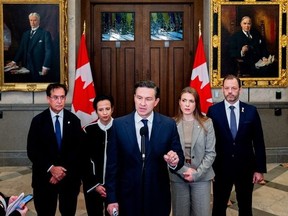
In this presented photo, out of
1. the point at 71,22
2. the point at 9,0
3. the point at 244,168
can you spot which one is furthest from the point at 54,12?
the point at 244,168

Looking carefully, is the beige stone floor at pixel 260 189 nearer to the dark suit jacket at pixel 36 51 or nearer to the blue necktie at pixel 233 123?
the blue necktie at pixel 233 123

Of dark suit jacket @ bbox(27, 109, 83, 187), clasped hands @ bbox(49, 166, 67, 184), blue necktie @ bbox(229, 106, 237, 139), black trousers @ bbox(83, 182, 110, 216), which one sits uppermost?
blue necktie @ bbox(229, 106, 237, 139)

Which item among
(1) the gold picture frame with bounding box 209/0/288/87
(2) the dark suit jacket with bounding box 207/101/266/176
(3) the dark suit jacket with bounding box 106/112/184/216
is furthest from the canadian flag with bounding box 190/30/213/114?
(3) the dark suit jacket with bounding box 106/112/184/216

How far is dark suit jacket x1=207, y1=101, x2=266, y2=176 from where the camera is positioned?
11.2 ft

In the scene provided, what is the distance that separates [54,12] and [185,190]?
4211 millimetres

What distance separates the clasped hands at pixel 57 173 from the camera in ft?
10.7

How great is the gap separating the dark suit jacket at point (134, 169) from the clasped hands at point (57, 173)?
87cm

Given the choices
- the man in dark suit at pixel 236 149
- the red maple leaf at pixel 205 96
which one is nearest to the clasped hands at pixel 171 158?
the man in dark suit at pixel 236 149

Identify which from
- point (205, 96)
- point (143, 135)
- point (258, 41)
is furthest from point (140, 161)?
point (258, 41)

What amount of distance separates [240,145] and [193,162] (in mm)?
580

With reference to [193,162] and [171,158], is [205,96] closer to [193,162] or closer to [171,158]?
[193,162]

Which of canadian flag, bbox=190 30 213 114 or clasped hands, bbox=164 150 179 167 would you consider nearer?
clasped hands, bbox=164 150 179 167

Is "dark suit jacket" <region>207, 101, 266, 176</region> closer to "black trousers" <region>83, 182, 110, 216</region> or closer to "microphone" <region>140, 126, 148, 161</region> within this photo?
"black trousers" <region>83, 182, 110, 216</region>

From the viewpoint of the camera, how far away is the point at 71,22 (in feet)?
20.6
